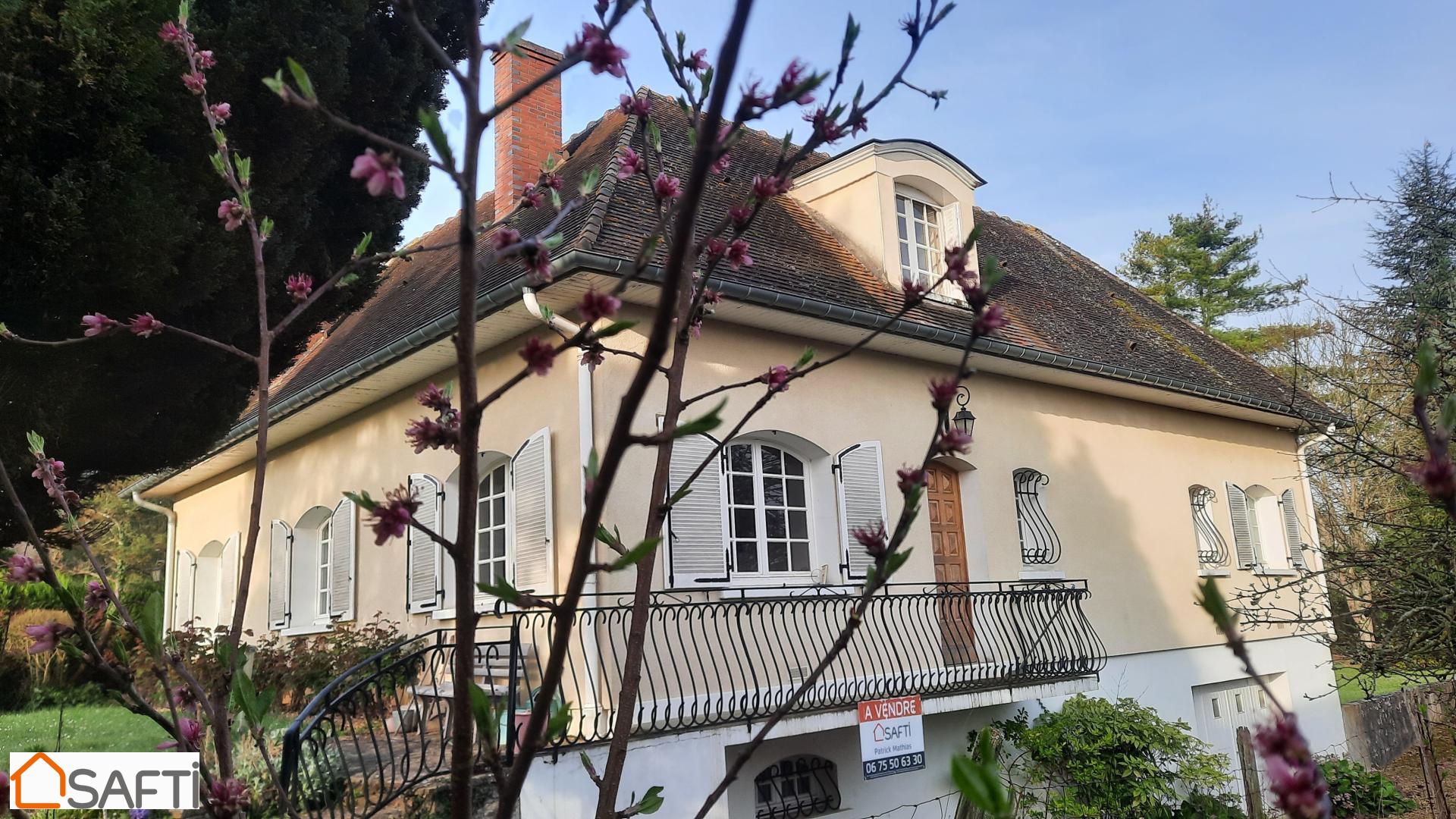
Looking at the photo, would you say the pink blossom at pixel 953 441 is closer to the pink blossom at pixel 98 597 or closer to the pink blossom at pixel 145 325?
the pink blossom at pixel 98 597

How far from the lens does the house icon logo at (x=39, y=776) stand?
2.30 m

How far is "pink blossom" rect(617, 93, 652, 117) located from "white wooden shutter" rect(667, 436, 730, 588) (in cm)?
492

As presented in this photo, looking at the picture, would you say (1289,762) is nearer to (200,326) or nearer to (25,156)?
(25,156)

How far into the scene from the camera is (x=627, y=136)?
10008 mm

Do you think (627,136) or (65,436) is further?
(627,136)

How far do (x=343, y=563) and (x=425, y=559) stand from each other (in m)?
2.16

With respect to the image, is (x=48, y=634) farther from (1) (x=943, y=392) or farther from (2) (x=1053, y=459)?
(2) (x=1053, y=459)

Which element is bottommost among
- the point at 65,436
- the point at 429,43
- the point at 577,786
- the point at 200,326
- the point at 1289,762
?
the point at 577,786

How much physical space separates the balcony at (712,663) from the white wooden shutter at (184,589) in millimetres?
7190

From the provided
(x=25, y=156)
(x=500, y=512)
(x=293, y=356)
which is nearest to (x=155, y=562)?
(x=500, y=512)

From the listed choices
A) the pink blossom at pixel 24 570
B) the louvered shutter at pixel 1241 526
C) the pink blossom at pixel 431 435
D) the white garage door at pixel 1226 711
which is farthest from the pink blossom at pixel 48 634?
the louvered shutter at pixel 1241 526

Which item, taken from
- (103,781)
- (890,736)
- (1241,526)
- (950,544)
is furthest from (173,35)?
(1241,526)

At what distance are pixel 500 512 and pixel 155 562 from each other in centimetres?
2661

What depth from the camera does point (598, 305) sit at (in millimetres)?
1134
